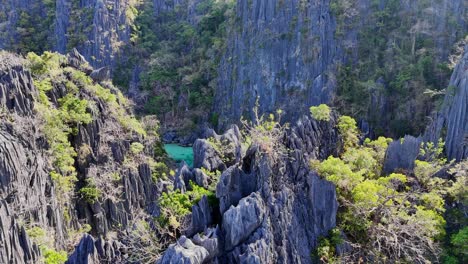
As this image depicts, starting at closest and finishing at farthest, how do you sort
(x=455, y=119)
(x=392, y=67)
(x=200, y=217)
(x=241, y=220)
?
(x=241, y=220) → (x=200, y=217) → (x=455, y=119) → (x=392, y=67)

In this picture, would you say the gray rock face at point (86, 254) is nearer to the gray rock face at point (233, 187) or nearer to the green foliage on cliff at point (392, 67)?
the gray rock face at point (233, 187)

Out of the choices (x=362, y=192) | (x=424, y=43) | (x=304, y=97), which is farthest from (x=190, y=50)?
(x=362, y=192)

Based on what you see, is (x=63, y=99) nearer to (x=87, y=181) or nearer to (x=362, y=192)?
(x=87, y=181)

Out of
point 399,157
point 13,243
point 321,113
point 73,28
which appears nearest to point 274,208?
point 321,113

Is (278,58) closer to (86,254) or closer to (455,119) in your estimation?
(455,119)

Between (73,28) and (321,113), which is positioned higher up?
(73,28)

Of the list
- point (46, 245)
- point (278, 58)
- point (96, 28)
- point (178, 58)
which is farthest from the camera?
point (178, 58)

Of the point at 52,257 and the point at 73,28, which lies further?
the point at 73,28
